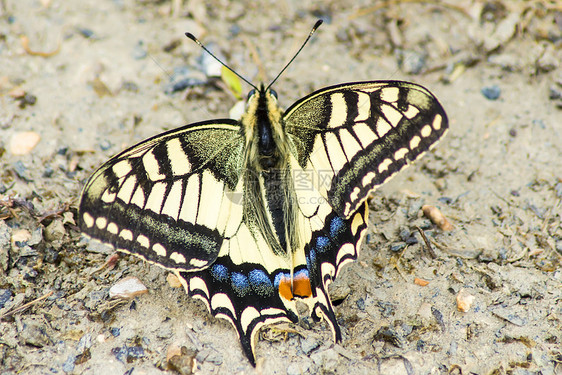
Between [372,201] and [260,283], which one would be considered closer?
[260,283]

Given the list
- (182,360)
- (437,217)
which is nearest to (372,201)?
(437,217)

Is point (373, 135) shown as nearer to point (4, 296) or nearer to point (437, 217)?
point (437, 217)

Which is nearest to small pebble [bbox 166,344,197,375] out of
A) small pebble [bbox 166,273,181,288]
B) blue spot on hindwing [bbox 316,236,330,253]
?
small pebble [bbox 166,273,181,288]

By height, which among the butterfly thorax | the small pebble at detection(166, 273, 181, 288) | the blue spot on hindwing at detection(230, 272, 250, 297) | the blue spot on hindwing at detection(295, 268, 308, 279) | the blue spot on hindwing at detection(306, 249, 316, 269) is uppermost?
the butterfly thorax

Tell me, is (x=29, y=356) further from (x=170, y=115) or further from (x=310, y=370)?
(x=170, y=115)

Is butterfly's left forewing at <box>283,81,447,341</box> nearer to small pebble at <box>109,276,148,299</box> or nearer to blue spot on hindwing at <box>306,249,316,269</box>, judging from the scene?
blue spot on hindwing at <box>306,249,316,269</box>

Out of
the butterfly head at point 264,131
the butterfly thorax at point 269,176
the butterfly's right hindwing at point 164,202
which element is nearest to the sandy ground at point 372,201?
the butterfly's right hindwing at point 164,202
